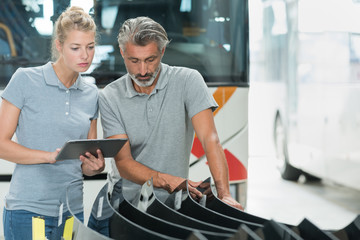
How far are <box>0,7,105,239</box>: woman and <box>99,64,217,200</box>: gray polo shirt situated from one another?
0.40 feet

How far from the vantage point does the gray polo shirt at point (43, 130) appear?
2.08 metres

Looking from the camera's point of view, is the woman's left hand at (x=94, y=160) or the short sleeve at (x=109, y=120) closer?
the woman's left hand at (x=94, y=160)

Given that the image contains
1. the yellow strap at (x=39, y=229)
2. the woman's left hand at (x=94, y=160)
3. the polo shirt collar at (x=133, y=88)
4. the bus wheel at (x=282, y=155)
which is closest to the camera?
the yellow strap at (x=39, y=229)

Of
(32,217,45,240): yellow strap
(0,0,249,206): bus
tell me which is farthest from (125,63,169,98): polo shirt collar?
(0,0,249,206): bus

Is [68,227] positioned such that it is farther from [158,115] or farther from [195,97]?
[195,97]

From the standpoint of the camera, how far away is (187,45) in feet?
12.7

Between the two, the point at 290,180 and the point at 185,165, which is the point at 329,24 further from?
the point at 185,165

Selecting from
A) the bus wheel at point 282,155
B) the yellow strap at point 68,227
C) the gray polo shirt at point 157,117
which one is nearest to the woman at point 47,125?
the gray polo shirt at point 157,117

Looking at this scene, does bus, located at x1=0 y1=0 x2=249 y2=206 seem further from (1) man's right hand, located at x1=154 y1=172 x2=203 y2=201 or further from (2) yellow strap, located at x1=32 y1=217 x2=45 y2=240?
(2) yellow strap, located at x1=32 y1=217 x2=45 y2=240

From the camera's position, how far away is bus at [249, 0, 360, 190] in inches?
243

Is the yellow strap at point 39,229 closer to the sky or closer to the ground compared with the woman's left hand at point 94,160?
closer to the ground

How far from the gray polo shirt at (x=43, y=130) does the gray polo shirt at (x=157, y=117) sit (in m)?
0.14

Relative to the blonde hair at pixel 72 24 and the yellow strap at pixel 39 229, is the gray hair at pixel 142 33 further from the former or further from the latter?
the yellow strap at pixel 39 229

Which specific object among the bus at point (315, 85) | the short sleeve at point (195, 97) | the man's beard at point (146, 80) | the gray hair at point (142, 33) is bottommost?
the bus at point (315, 85)
